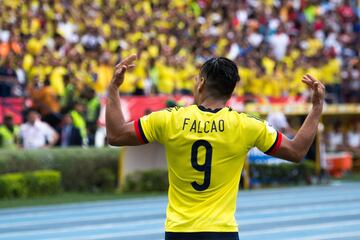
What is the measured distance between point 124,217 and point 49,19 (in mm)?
7823

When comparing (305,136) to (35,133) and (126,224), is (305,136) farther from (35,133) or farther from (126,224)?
(35,133)

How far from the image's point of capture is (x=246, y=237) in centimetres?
1127

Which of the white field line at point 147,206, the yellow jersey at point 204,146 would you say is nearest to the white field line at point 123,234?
the white field line at point 147,206

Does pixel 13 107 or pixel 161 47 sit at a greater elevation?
pixel 161 47

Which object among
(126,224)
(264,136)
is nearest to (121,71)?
(264,136)

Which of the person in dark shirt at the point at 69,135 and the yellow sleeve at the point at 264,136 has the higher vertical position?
the yellow sleeve at the point at 264,136

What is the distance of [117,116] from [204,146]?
0.42m

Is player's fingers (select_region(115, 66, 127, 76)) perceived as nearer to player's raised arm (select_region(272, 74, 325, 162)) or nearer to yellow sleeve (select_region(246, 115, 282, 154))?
yellow sleeve (select_region(246, 115, 282, 154))

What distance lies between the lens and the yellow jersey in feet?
15.7

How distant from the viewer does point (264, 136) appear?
482 centimetres

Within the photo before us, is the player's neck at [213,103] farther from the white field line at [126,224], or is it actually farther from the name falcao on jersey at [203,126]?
the white field line at [126,224]

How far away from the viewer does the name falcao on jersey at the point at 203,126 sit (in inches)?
188

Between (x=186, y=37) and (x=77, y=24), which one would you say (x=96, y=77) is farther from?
(x=186, y=37)

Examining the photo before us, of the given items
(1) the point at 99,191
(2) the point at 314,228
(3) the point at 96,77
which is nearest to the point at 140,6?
(3) the point at 96,77
